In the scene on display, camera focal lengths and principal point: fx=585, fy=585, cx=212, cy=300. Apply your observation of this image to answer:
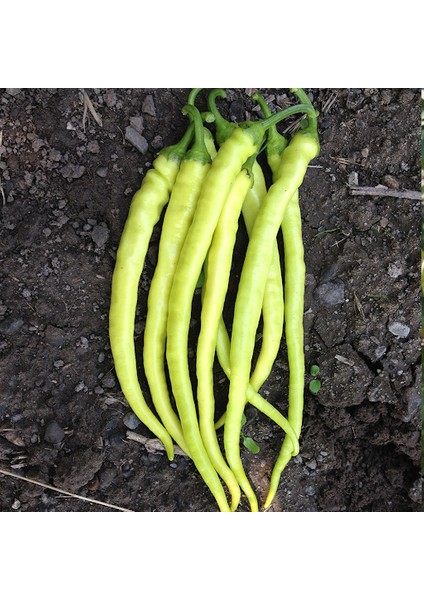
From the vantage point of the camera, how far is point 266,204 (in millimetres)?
2518

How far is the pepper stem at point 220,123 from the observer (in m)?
2.59

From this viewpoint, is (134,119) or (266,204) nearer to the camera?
(266,204)

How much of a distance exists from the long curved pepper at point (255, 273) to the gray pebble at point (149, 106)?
0.66 m

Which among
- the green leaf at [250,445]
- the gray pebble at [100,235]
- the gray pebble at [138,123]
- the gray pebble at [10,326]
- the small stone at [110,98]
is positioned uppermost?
the small stone at [110,98]

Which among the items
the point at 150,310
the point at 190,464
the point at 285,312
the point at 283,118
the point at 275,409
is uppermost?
the point at 283,118

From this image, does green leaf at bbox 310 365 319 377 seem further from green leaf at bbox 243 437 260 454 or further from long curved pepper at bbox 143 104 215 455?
long curved pepper at bbox 143 104 215 455

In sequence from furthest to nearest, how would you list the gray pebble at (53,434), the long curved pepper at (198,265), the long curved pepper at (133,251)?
the gray pebble at (53,434) < the long curved pepper at (133,251) < the long curved pepper at (198,265)

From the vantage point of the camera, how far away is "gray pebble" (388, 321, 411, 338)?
274 centimetres

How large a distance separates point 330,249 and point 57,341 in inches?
52.6

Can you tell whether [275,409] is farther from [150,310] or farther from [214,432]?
[150,310]

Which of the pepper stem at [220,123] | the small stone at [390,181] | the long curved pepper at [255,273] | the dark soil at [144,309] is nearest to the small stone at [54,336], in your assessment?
the dark soil at [144,309]

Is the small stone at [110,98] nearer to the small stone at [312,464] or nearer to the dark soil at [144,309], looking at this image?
the dark soil at [144,309]
